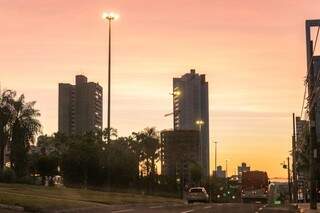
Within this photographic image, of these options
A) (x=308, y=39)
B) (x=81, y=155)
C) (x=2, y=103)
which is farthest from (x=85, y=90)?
(x=308, y=39)

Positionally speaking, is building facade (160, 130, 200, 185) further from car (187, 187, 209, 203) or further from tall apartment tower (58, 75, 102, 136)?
car (187, 187, 209, 203)

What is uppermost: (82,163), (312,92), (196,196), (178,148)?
(178,148)

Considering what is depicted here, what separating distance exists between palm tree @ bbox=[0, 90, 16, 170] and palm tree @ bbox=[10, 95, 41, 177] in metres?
0.54

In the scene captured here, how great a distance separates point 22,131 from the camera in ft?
237

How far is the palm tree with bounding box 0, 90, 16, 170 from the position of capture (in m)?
70.6

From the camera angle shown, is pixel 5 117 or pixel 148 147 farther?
pixel 148 147

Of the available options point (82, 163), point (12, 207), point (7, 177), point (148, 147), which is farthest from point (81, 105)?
point (12, 207)

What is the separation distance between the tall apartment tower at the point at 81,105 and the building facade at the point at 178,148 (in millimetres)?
12623

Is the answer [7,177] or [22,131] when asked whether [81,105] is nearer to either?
[22,131]

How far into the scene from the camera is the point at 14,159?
72.0 metres

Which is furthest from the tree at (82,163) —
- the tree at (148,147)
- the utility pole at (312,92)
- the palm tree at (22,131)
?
the utility pole at (312,92)

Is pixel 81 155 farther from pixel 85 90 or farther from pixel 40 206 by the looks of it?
pixel 40 206

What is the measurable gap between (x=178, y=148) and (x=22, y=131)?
47.1 metres

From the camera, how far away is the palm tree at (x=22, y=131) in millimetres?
71875
